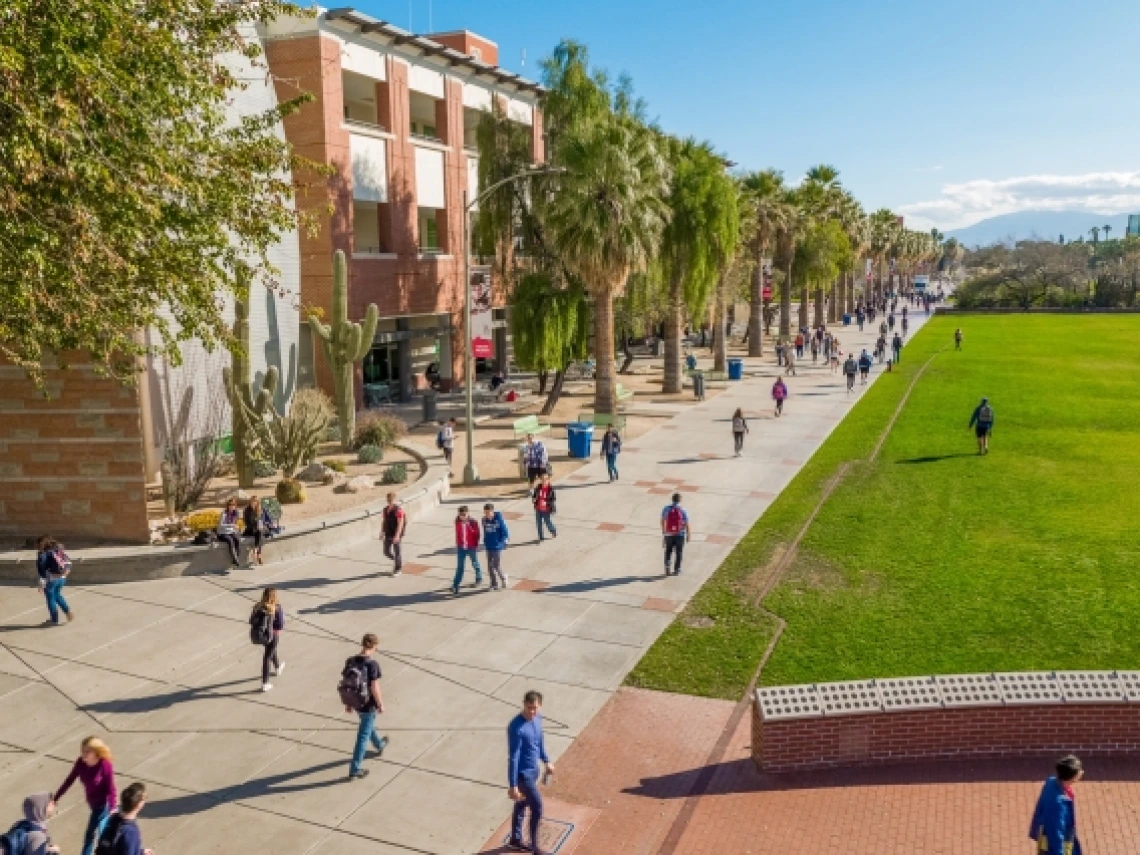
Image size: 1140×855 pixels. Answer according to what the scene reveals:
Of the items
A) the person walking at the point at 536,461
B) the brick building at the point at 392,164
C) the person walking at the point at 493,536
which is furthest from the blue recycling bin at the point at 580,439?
the person walking at the point at 493,536

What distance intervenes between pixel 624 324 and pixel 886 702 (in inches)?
1355

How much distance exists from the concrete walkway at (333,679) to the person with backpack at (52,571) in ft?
1.22

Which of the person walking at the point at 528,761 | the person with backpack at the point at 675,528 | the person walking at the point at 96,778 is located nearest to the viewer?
the person walking at the point at 96,778

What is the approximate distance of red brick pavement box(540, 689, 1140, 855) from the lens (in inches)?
317

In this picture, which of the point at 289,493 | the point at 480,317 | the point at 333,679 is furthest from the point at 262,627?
the point at 480,317

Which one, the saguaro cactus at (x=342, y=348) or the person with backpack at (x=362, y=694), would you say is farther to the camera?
the saguaro cactus at (x=342, y=348)

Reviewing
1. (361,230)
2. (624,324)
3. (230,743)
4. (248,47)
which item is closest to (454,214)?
(361,230)

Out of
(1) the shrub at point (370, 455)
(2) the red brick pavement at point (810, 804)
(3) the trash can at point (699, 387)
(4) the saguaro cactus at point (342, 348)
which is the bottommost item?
(2) the red brick pavement at point (810, 804)

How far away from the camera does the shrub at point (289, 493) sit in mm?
20094

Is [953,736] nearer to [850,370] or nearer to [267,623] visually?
[267,623]

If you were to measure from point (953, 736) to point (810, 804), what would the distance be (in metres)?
1.79

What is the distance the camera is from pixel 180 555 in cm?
1587

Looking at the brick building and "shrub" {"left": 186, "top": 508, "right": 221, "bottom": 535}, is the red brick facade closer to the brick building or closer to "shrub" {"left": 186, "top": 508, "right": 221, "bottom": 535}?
"shrub" {"left": 186, "top": 508, "right": 221, "bottom": 535}

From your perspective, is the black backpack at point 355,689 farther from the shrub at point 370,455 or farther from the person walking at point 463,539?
the shrub at point 370,455
